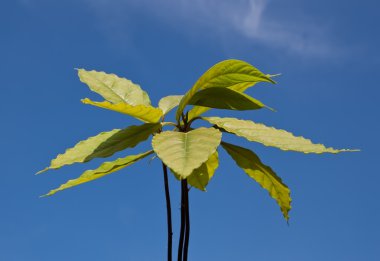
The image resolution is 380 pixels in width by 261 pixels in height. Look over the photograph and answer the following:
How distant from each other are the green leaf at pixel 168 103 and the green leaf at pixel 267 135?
0.52 feet

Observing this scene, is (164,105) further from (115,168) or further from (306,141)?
(306,141)

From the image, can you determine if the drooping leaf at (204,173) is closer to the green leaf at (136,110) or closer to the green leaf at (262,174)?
the green leaf at (262,174)

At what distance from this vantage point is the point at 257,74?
2000 millimetres

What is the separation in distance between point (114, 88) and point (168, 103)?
259mm

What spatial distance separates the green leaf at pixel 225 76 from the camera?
6.35 feet

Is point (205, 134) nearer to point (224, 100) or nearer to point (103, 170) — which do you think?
point (224, 100)

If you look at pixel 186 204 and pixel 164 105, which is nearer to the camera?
pixel 186 204

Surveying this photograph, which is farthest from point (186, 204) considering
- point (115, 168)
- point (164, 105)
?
point (164, 105)

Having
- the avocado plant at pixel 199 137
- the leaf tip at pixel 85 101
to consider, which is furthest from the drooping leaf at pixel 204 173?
the leaf tip at pixel 85 101

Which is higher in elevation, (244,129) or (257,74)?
(257,74)

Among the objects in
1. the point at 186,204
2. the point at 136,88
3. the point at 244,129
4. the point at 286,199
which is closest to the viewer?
the point at 186,204

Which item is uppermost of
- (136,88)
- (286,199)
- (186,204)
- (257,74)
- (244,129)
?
(136,88)

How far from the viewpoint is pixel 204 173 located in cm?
223

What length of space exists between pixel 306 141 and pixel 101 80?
911 mm
